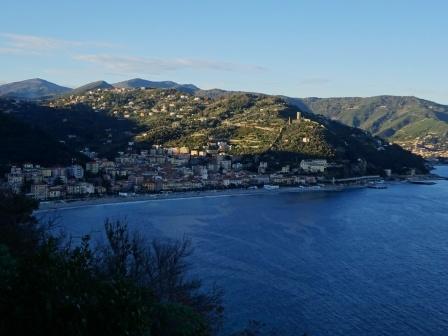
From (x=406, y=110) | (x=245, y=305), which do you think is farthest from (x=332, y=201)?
(x=406, y=110)

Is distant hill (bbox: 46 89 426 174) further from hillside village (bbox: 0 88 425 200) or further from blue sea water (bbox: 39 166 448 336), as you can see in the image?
blue sea water (bbox: 39 166 448 336)

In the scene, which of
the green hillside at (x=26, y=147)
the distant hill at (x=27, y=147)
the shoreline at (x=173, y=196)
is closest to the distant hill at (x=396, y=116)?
the shoreline at (x=173, y=196)

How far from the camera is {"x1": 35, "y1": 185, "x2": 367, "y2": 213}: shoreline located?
33.9 meters

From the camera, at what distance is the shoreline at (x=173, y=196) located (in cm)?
3394

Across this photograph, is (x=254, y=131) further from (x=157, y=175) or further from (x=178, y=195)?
(x=178, y=195)

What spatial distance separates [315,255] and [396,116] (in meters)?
128

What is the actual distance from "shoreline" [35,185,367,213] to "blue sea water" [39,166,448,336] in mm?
1189

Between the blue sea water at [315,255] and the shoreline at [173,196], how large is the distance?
119cm

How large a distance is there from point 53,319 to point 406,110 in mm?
151332

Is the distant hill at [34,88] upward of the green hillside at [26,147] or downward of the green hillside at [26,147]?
upward

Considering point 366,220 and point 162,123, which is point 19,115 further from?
point 366,220

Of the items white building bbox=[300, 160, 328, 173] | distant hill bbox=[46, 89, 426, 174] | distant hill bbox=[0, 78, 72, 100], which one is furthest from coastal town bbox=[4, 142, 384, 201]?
distant hill bbox=[0, 78, 72, 100]

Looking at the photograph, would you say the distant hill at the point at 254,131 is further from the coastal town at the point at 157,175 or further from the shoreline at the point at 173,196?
the shoreline at the point at 173,196

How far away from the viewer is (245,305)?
Result: 51.0 feet
